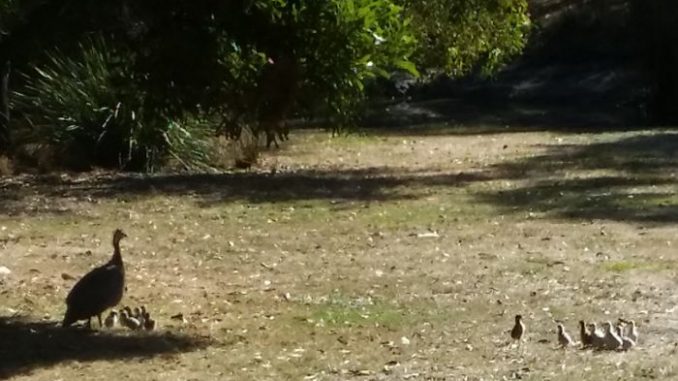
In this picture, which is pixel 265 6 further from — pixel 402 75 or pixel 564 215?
pixel 402 75

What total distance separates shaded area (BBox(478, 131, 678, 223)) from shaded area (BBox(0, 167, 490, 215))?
3.89ft

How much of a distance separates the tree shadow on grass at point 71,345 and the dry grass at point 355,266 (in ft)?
0.09

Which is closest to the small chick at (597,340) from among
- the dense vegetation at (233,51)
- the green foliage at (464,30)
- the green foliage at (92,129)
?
the dense vegetation at (233,51)

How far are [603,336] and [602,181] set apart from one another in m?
11.3

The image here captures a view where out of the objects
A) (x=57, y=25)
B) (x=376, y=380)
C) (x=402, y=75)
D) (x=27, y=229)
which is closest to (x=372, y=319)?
(x=376, y=380)

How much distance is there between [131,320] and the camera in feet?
35.9

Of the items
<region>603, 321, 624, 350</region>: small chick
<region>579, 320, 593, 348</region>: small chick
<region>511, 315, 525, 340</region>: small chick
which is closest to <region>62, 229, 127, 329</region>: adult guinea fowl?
<region>511, 315, 525, 340</region>: small chick

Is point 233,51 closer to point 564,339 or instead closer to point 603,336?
point 564,339

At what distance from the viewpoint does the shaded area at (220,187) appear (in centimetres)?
1897

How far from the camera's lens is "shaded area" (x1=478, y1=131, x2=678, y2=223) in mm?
17969

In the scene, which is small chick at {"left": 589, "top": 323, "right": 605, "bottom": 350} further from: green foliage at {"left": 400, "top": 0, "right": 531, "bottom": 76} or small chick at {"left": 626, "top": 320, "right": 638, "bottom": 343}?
green foliage at {"left": 400, "top": 0, "right": 531, "bottom": 76}

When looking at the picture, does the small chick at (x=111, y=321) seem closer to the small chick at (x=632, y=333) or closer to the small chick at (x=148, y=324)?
the small chick at (x=148, y=324)

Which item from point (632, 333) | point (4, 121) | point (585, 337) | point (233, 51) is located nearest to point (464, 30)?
point (4, 121)

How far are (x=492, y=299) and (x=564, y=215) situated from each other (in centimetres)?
555
